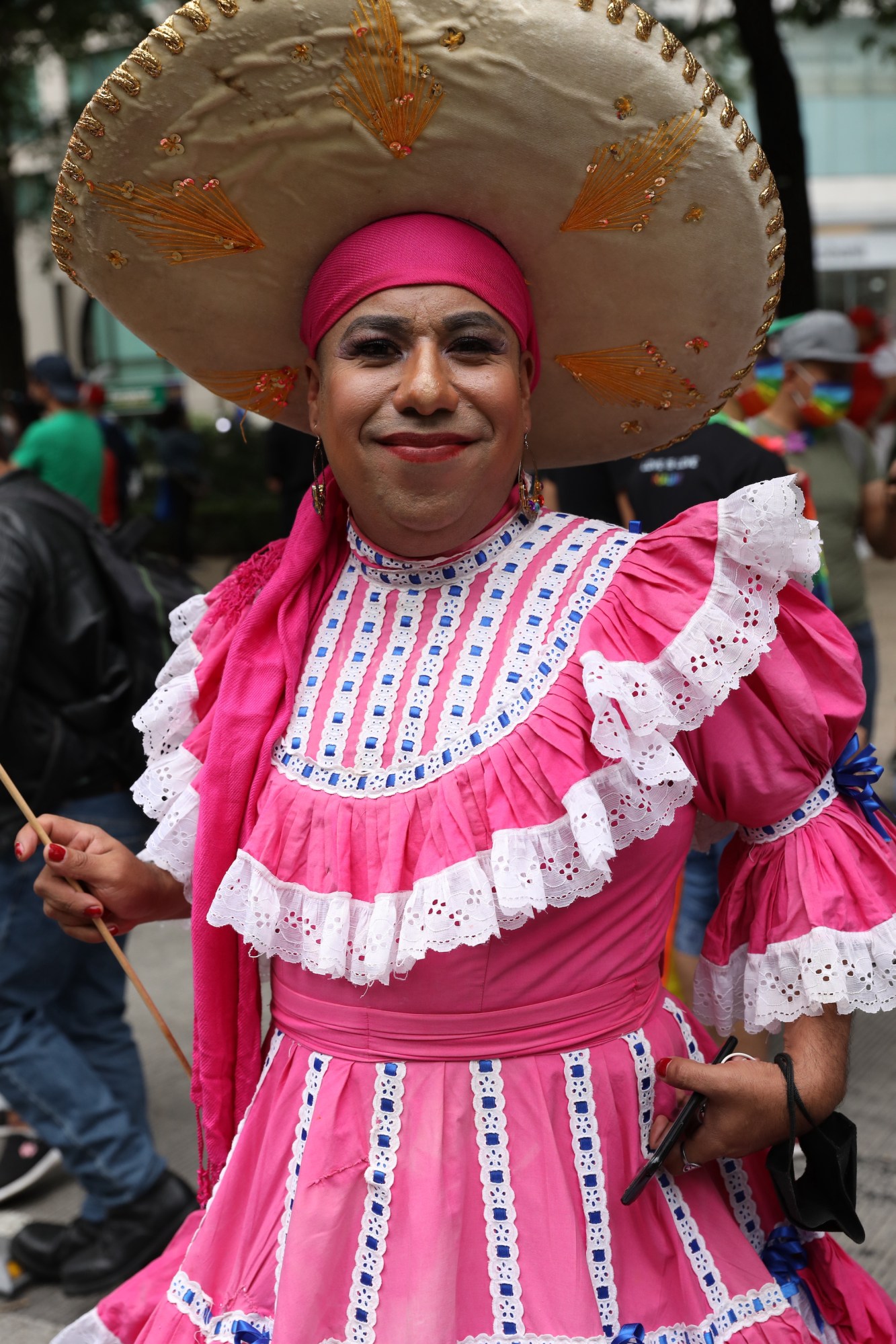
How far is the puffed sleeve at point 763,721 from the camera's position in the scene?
154 cm

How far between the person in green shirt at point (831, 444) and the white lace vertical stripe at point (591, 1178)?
3.07m

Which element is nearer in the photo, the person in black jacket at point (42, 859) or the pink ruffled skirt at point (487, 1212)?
the pink ruffled skirt at point (487, 1212)

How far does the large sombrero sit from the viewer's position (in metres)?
1.49

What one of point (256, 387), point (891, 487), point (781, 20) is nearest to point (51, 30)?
point (781, 20)

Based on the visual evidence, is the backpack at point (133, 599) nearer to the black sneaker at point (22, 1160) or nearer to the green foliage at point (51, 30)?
the black sneaker at point (22, 1160)

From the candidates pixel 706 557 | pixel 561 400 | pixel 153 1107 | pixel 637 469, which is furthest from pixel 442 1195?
pixel 153 1107

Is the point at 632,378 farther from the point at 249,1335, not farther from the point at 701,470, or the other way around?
the point at 701,470

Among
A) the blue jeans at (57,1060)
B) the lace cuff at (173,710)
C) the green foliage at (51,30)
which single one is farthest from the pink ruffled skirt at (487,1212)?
the green foliage at (51,30)

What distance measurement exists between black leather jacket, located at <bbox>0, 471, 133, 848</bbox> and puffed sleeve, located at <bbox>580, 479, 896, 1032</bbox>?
1.94 meters

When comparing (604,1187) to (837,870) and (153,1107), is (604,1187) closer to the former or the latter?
(837,870)

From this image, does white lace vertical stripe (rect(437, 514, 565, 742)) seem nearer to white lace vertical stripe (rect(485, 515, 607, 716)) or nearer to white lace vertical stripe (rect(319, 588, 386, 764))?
white lace vertical stripe (rect(485, 515, 607, 716))

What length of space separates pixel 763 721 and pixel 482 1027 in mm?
503

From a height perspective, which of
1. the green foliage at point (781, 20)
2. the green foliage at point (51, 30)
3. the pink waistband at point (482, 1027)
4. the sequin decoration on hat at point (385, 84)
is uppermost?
the green foliage at point (51, 30)

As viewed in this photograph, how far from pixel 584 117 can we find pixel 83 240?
691 millimetres
